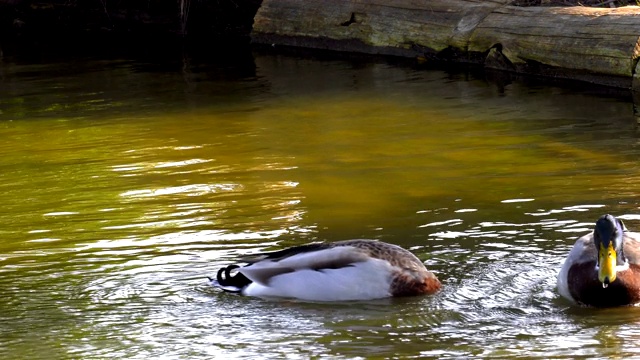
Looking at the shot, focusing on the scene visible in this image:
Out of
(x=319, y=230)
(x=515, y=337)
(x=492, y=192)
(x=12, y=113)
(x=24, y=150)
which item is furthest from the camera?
(x=12, y=113)

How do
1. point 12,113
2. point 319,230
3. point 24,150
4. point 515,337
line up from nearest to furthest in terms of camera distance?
point 515,337 → point 319,230 → point 24,150 → point 12,113

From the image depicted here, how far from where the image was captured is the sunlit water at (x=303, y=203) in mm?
5870

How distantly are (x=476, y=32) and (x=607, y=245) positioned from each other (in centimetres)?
826

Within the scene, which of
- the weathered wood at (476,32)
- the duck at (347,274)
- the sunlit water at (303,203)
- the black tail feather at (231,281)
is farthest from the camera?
the weathered wood at (476,32)

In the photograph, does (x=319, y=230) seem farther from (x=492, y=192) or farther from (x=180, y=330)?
(x=180, y=330)

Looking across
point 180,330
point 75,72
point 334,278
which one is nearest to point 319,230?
point 334,278

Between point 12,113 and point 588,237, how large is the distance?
8.22 metres

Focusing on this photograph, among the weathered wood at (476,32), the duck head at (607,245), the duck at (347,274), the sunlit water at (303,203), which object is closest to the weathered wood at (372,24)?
the weathered wood at (476,32)

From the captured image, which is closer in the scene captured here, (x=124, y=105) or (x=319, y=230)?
(x=319, y=230)

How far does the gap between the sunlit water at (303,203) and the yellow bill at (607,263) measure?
0.22 meters

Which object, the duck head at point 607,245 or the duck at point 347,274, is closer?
the duck head at point 607,245

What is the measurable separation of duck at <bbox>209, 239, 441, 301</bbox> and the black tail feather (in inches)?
4.4

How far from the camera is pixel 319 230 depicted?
775 cm

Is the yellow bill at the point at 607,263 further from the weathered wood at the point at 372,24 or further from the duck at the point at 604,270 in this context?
the weathered wood at the point at 372,24
